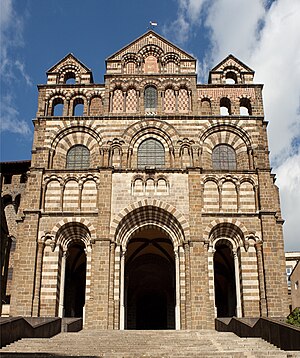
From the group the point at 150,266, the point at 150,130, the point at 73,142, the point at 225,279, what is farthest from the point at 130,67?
the point at 225,279

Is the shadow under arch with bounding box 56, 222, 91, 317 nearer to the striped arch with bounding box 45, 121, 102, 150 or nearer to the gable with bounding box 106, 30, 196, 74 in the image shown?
the striped arch with bounding box 45, 121, 102, 150

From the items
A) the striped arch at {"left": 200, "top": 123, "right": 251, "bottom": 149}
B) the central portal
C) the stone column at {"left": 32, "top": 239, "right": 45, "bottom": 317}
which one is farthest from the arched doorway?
the stone column at {"left": 32, "top": 239, "right": 45, "bottom": 317}

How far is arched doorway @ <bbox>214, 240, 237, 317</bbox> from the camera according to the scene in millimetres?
28125

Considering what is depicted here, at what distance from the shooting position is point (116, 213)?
25484 mm

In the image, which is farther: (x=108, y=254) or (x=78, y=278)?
(x=78, y=278)

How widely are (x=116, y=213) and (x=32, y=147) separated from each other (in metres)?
6.59

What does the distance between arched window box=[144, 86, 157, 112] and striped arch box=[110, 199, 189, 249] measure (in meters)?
6.37

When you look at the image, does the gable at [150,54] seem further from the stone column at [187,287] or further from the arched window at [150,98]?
the stone column at [187,287]

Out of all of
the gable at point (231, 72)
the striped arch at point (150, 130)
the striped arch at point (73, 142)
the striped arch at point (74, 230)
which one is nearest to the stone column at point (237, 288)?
the striped arch at point (150, 130)

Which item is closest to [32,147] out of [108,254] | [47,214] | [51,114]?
[51,114]

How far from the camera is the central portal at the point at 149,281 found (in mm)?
29812

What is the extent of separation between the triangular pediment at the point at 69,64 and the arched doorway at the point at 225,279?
13953 mm

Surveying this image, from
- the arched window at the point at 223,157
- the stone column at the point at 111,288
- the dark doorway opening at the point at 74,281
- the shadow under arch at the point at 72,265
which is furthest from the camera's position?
the dark doorway opening at the point at 74,281

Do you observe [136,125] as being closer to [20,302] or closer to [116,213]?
[116,213]
